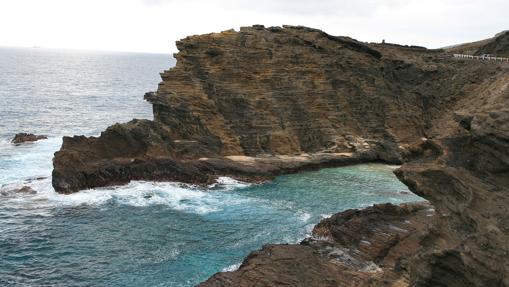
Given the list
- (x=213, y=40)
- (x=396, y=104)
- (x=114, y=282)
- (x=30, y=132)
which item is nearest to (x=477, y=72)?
(x=396, y=104)

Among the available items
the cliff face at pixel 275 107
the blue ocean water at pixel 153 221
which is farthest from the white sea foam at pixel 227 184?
the cliff face at pixel 275 107

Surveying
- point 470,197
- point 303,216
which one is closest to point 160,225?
point 303,216

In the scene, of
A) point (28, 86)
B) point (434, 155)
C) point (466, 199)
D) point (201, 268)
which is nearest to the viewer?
point (466, 199)

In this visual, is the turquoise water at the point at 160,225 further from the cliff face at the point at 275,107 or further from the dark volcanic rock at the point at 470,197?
the dark volcanic rock at the point at 470,197

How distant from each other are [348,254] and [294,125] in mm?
30543

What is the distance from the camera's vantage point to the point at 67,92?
13600 centimetres

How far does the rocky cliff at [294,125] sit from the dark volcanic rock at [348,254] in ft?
0.28

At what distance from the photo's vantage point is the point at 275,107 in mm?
58906

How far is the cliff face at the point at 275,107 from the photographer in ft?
169

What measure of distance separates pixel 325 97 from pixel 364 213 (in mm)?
28920

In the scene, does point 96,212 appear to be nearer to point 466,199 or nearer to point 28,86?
point 466,199

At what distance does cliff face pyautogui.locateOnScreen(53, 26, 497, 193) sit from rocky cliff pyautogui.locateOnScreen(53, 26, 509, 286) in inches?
5.2

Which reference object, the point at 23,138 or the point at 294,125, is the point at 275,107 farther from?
the point at 23,138

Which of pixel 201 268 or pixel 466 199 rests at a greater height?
pixel 466 199
